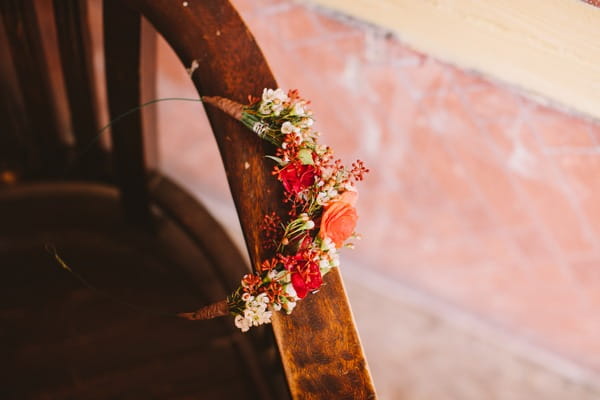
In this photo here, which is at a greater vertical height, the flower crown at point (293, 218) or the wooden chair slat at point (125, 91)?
the wooden chair slat at point (125, 91)

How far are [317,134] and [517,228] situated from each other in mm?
1350

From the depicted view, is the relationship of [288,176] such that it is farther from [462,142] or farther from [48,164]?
[48,164]

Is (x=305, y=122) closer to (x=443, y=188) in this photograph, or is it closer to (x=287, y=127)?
(x=287, y=127)

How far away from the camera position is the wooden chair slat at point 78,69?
1287mm

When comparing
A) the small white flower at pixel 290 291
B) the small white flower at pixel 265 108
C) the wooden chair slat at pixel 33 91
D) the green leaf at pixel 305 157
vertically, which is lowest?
the small white flower at pixel 290 291

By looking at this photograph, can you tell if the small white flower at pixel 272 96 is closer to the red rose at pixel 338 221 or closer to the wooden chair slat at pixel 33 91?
the red rose at pixel 338 221

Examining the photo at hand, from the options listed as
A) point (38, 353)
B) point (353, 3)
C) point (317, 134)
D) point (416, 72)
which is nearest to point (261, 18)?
point (353, 3)

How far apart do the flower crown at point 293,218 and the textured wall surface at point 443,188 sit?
87 cm

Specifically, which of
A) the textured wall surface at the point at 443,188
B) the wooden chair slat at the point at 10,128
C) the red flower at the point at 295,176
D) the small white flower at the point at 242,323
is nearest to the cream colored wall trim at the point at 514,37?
the textured wall surface at the point at 443,188

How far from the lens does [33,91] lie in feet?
5.37

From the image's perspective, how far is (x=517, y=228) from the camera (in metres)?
1.96

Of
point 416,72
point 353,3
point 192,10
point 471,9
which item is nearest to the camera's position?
point 192,10

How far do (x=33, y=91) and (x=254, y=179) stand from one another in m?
1.14

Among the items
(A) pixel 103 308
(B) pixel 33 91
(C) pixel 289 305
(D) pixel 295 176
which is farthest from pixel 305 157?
(A) pixel 103 308
